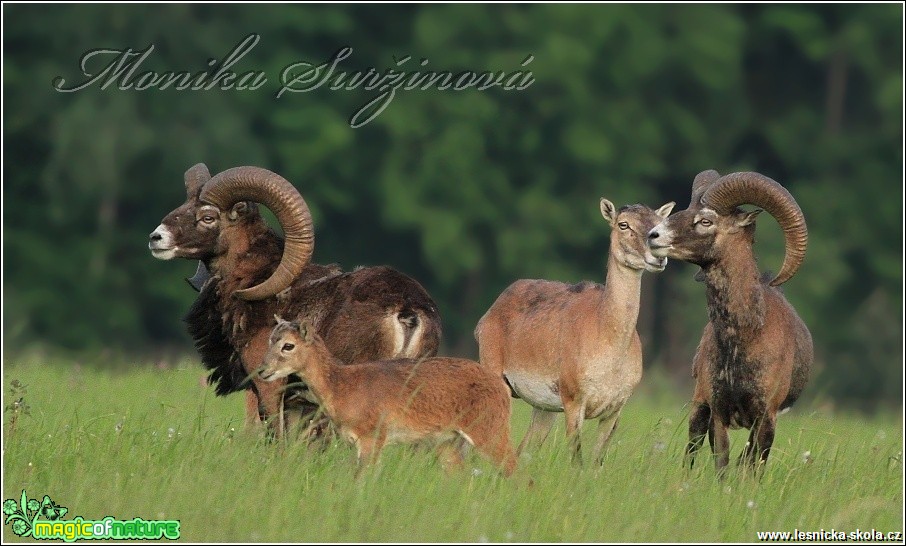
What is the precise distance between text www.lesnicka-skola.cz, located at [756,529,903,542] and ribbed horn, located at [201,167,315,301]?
12.9 ft

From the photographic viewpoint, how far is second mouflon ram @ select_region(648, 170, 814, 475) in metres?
11.4

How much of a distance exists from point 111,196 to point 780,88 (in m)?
16.3

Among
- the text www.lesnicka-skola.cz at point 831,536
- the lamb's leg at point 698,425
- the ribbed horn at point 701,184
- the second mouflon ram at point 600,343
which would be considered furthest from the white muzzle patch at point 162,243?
the text www.lesnicka-skola.cz at point 831,536

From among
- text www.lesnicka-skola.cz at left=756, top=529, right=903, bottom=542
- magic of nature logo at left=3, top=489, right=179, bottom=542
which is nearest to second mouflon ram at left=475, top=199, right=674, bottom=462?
text www.lesnicka-skola.cz at left=756, top=529, right=903, bottom=542

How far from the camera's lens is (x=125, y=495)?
31.7 feet

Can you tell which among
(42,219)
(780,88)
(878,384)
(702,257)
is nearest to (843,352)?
(878,384)

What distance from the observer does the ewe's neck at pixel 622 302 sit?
11.6 metres

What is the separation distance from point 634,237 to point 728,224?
0.67m

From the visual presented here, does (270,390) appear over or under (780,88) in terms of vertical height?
under

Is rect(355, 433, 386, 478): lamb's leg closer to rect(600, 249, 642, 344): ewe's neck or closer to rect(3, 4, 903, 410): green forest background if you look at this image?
rect(600, 249, 642, 344): ewe's neck

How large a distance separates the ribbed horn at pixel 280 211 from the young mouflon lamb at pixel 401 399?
1157mm

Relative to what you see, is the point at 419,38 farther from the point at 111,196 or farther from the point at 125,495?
the point at 125,495

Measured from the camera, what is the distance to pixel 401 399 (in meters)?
10.5

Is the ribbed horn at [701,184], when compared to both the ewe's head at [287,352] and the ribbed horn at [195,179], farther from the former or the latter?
the ribbed horn at [195,179]
